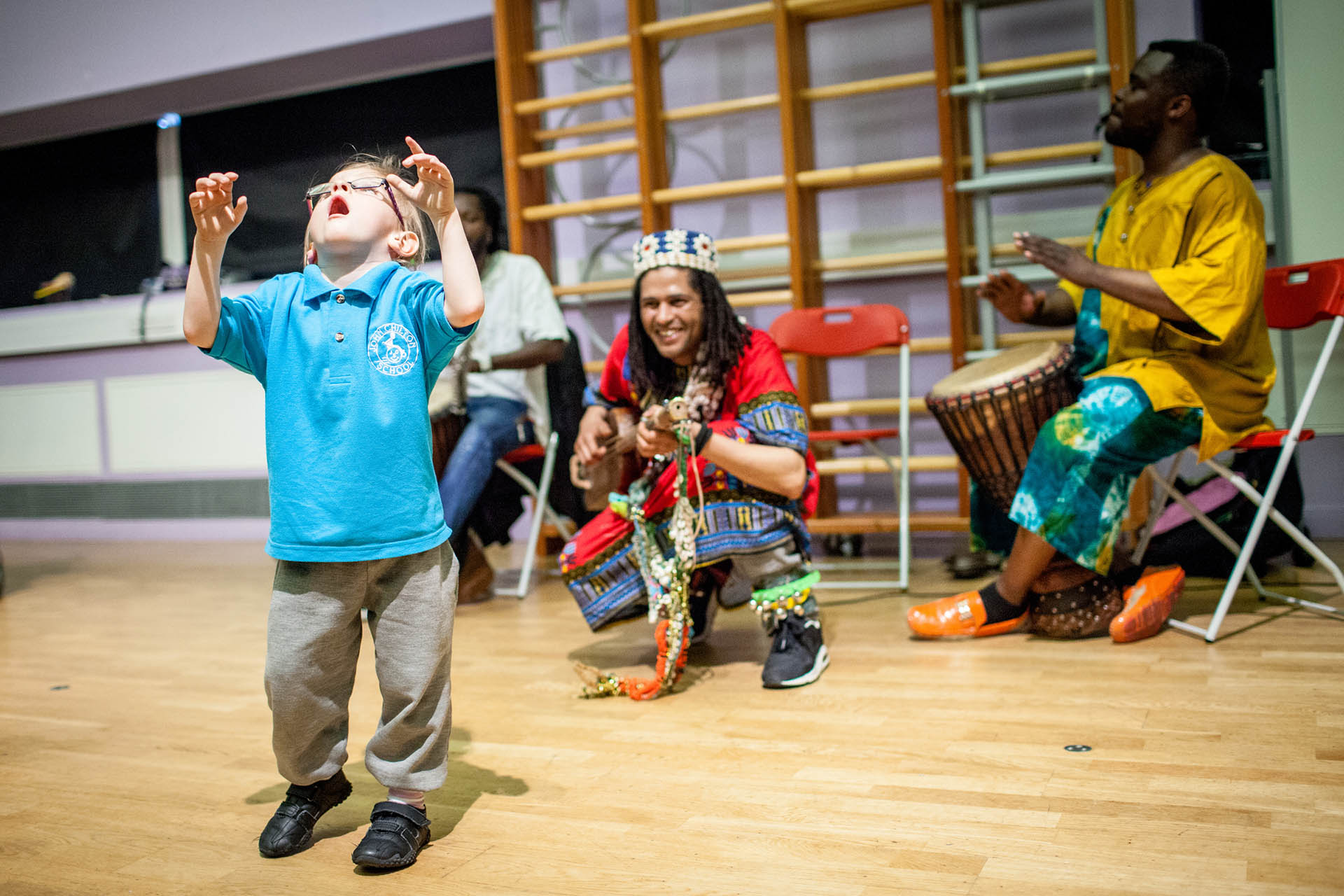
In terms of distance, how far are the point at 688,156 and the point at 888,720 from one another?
9.74 ft

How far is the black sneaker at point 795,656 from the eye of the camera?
2250 mm

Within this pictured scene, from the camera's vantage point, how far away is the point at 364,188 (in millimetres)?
1526

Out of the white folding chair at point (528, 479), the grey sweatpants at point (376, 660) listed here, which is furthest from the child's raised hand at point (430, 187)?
the white folding chair at point (528, 479)

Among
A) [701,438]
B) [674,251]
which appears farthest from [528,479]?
[701,438]

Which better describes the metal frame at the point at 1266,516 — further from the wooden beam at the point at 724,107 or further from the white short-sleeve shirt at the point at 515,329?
the wooden beam at the point at 724,107

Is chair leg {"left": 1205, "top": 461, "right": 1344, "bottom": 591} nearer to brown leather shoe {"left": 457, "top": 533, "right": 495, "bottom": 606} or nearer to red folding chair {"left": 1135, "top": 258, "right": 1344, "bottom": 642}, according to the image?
red folding chair {"left": 1135, "top": 258, "right": 1344, "bottom": 642}

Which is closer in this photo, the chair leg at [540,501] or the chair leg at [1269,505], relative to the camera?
the chair leg at [1269,505]

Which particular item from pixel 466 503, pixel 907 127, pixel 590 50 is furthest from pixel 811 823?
pixel 590 50

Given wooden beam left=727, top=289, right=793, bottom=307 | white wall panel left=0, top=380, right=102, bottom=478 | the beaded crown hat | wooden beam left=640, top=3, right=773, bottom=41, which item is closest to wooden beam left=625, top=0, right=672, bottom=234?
wooden beam left=640, top=3, right=773, bottom=41

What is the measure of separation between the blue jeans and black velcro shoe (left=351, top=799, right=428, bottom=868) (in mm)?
1732

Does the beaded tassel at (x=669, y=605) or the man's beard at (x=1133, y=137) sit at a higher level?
the man's beard at (x=1133, y=137)

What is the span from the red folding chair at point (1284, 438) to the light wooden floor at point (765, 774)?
0.32 ft

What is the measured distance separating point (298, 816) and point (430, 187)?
90 cm

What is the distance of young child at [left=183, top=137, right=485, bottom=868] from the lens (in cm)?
147
